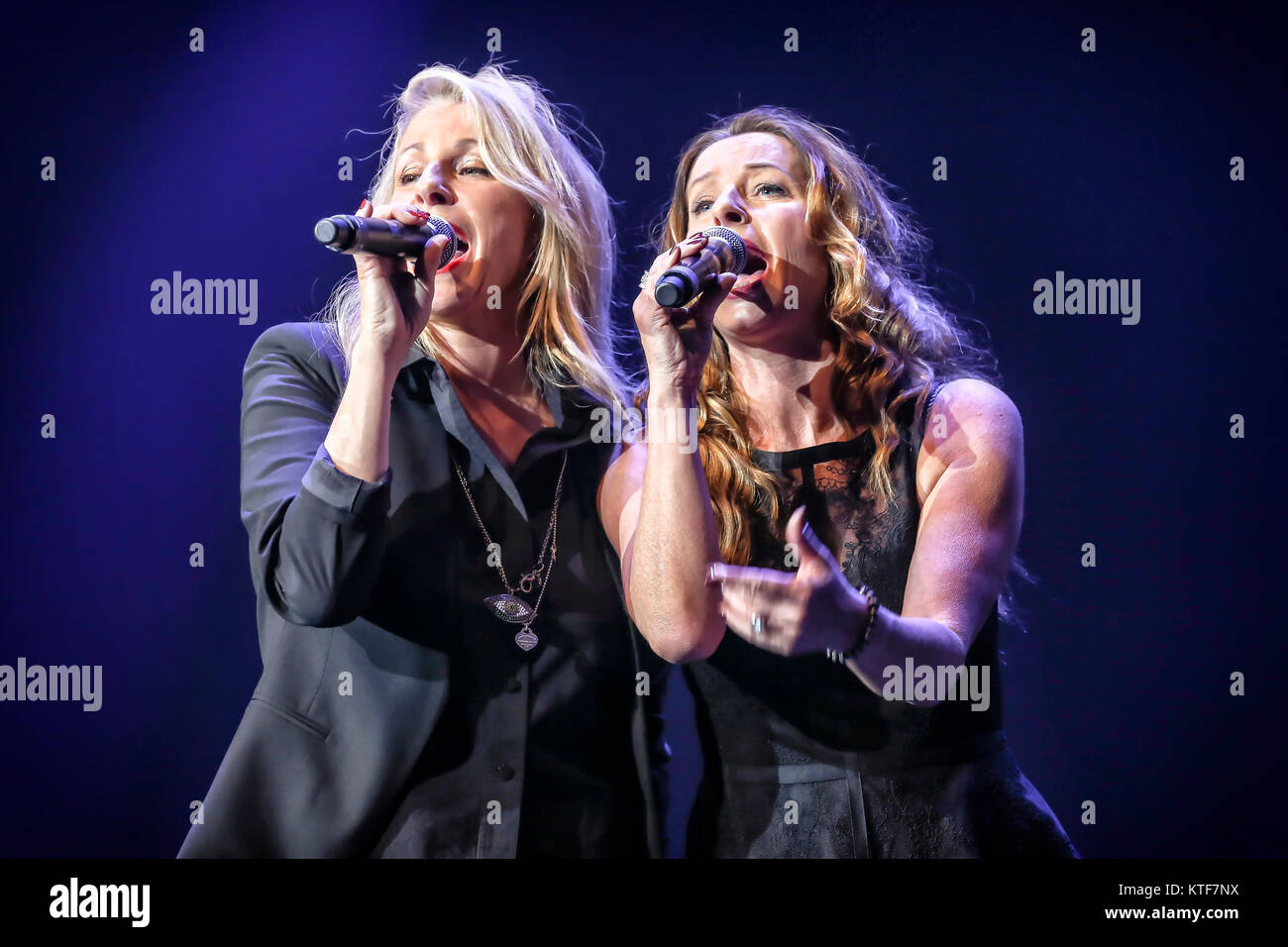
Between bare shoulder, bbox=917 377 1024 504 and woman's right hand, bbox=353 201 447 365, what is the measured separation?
0.85 metres

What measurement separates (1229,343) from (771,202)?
965 mm

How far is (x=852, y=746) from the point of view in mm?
1910

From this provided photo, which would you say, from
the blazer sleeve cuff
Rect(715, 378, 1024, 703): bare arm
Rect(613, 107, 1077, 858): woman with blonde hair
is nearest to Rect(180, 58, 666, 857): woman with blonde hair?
the blazer sleeve cuff

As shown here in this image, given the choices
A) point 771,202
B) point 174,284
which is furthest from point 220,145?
point 771,202

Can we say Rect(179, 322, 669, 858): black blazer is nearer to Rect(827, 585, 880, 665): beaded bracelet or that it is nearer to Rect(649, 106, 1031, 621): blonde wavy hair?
Rect(649, 106, 1031, 621): blonde wavy hair

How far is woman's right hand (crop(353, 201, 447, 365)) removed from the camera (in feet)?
5.98

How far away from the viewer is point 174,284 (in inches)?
91.5

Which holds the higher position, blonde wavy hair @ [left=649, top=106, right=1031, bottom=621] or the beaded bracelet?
blonde wavy hair @ [left=649, top=106, right=1031, bottom=621]

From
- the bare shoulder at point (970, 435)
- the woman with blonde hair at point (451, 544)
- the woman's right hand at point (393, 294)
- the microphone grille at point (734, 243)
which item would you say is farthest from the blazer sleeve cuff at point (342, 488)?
the bare shoulder at point (970, 435)

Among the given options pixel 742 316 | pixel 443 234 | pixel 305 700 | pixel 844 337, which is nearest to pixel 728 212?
pixel 742 316

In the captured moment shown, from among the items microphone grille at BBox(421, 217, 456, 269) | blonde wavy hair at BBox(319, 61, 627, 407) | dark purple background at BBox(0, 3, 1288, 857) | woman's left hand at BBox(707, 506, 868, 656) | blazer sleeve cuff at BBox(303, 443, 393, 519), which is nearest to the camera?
woman's left hand at BBox(707, 506, 868, 656)

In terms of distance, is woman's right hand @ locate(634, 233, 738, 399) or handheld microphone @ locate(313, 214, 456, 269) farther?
woman's right hand @ locate(634, 233, 738, 399)

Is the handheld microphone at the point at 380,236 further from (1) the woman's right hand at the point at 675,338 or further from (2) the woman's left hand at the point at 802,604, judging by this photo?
(2) the woman's left hand at the point at 802,604
